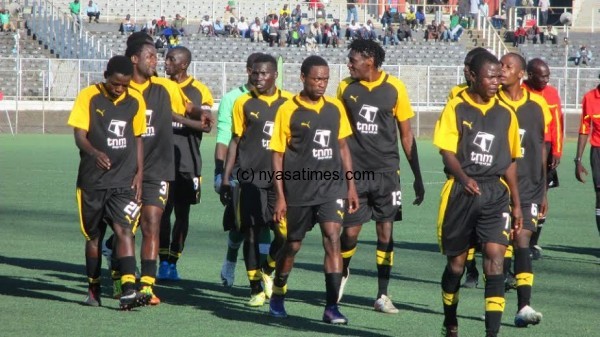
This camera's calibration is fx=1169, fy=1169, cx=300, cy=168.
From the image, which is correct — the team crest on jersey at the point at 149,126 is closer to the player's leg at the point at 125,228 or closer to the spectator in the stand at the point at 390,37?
the player's leg at the point at 125,228

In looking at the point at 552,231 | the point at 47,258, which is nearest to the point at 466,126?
the point at 47,258

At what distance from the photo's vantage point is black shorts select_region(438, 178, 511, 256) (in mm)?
7992

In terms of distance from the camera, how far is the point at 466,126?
802 centimetres

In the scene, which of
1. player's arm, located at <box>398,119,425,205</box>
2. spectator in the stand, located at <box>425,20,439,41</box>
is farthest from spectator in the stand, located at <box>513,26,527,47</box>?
player's arm, located at <box>398,119,425,205</box>

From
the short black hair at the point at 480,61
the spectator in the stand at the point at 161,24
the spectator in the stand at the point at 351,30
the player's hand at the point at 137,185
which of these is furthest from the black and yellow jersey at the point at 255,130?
the spectator in the stand at the point at 351,30

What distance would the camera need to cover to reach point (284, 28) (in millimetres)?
47719

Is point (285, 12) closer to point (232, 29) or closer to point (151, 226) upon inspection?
point (232, 29)

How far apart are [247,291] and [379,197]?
1.58m

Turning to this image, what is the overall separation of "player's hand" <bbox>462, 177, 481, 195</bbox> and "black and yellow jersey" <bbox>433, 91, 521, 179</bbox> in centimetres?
16

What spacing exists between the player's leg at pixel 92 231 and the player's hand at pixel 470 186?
3116mm

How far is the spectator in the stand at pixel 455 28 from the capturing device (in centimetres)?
4945

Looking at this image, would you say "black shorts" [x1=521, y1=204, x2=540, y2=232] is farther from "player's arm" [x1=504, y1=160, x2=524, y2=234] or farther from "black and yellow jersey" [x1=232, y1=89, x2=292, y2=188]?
"black and yellow jersey" [x1=232, y1=89, x2=292, y2=188]

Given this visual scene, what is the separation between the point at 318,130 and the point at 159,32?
1498 inches

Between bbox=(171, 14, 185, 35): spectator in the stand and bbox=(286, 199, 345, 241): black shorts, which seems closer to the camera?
bbox=(286, 199, 345, 241): black shorts
